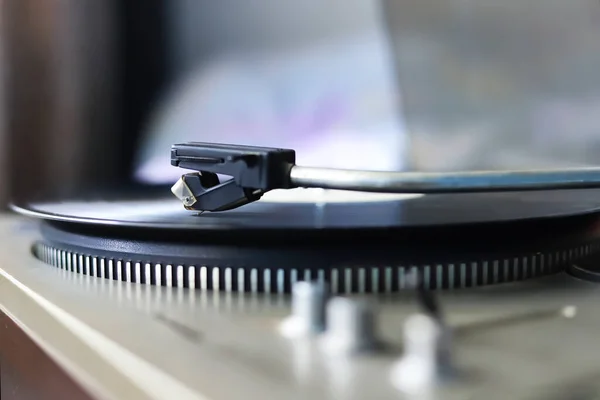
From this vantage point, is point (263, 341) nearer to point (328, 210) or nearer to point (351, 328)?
point (351, 328)

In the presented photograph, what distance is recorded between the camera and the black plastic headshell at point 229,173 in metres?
0.43

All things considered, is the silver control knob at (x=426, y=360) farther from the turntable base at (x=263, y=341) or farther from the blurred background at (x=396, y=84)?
the blurred background at (x=396, y=84)

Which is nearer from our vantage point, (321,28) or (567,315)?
(567,315)

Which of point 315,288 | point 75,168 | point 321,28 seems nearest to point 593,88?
point 321,28

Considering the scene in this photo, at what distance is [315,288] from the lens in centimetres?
35

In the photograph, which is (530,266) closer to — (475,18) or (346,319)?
(346,319)

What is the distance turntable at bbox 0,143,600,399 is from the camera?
0.30 meters

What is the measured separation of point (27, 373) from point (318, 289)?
218 millimetres

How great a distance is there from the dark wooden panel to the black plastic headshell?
151 millimetres

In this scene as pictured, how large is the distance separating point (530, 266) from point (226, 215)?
8.9 inches

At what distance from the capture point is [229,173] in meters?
0.45

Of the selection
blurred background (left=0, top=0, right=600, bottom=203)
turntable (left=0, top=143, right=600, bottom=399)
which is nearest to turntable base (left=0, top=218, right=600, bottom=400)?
turntable (left=0, top=143, right=600, bottom=399)

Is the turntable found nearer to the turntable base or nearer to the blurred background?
the turntable base

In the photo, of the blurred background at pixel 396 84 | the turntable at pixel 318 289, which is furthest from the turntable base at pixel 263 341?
the blurred background at pixel 396 84
